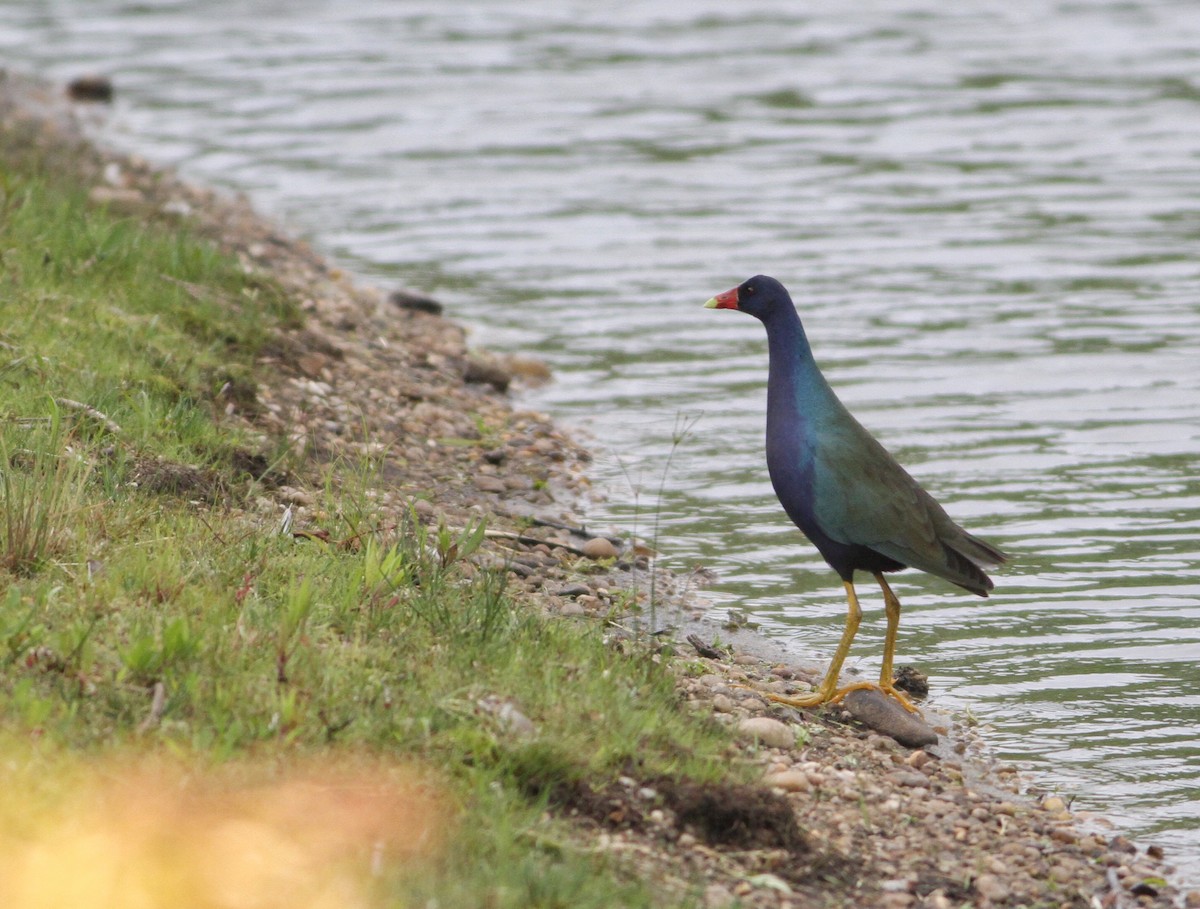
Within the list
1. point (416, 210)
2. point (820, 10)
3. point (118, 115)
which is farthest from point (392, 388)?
point (820, 10)

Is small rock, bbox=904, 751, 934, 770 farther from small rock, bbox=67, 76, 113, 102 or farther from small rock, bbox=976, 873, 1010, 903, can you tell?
small rock, bbox=67, 76, 113, 102

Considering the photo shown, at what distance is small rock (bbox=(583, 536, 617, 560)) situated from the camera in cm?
761

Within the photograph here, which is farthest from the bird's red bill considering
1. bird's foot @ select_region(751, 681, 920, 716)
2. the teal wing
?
bird's foot @ select_region(751, 681, 920, 716)

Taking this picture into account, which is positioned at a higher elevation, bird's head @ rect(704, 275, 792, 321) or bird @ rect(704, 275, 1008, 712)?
bird's head @ rect(704, 275, 792, 321)

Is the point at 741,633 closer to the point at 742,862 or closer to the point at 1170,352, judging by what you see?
the point at 742,862

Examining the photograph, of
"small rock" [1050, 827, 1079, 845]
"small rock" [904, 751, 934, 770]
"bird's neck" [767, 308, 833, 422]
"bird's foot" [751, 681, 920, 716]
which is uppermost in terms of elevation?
"bird's neck" [767, 308, 833, 422]

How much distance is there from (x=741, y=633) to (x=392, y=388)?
3070mm

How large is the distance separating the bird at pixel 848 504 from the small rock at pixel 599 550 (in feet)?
4.58

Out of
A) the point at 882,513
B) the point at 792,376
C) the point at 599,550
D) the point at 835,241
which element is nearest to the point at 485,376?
the point at 599,550

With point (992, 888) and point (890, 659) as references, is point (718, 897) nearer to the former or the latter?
point (992, 888)

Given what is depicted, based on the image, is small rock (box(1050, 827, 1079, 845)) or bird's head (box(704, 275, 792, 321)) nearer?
small rock (box(1050, 827, 1079, 845))

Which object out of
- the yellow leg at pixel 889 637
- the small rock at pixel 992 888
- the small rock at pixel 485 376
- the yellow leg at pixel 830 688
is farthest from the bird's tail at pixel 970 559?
the small rock at pixel 485 376

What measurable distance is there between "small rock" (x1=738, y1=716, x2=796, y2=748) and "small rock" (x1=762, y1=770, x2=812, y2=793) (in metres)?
0.26

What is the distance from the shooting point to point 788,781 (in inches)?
208
